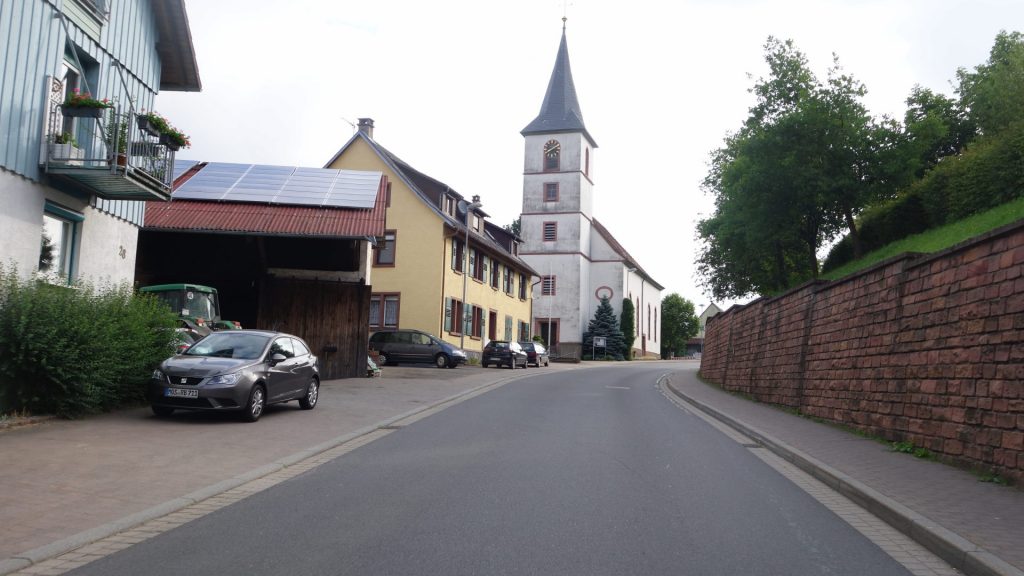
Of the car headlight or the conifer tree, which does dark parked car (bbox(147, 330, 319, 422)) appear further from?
the conifer tree

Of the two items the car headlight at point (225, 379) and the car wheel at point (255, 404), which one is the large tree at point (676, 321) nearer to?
the car wheel at point (255, 404)

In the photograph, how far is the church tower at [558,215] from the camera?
65812mm

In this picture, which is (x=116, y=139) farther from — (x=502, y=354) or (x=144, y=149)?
(x=502, y=354)

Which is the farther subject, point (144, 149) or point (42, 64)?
point (144, 149)

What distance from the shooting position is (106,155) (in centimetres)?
1445

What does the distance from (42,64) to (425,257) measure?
27764mm

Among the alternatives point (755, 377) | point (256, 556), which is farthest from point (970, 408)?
point (755, 377)

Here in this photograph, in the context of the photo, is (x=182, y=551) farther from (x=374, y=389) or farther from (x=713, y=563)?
(x=374, y=389)

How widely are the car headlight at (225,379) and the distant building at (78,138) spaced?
3.43 m

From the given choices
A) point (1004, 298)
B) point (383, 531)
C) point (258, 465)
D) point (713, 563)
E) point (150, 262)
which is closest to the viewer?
point (713, 563)

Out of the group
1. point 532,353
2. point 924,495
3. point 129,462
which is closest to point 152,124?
point 129,462

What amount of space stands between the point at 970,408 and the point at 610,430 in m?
5.70

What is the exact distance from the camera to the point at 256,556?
5.60 m

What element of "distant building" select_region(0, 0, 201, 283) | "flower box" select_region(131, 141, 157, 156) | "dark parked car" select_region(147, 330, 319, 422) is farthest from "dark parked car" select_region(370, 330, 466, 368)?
"flower box" select_region(131, 141, 157, 156)
